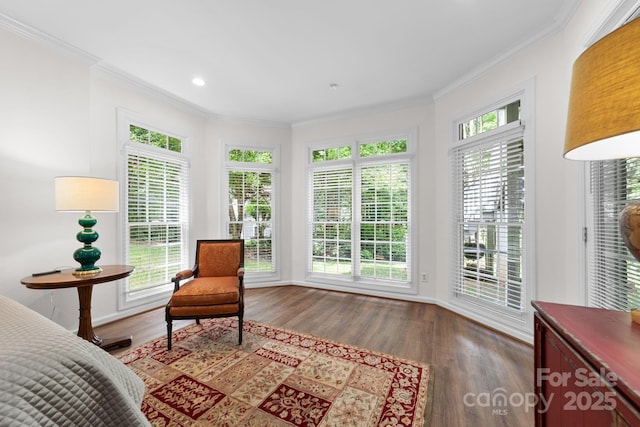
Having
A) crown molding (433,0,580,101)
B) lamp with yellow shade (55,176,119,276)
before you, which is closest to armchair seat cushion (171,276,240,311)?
lamp with yellow shade (55,176,119,276)

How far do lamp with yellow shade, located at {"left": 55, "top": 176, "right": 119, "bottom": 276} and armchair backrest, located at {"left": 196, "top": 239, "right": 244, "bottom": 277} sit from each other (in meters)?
0.94

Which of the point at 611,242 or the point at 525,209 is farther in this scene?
the point at 525,209

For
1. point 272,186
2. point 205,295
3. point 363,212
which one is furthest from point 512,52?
point 205,295

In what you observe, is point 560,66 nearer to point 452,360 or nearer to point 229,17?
point 452,360

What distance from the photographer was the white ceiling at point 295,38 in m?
2.01

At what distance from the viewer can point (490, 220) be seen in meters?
2.79

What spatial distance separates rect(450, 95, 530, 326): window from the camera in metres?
2.53

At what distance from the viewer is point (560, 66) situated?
215 cm

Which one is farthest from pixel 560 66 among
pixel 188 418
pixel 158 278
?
pixel 158 278

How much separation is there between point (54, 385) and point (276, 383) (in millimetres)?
1406

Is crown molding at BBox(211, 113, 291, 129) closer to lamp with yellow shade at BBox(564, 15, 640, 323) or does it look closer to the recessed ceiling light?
the recessed ceiling light

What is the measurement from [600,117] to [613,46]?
0.19 metres

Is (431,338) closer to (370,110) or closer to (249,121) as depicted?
(370,110)

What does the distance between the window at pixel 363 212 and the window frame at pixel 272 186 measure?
1.94 ft
